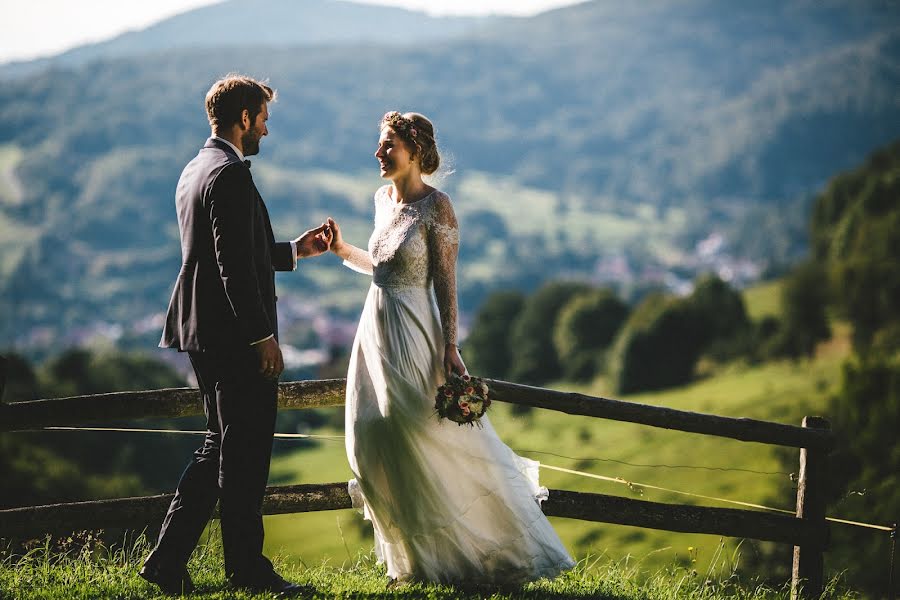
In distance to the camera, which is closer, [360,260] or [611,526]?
[360,260]

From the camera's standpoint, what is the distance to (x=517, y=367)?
110062 millimetres

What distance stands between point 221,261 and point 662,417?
2.64m

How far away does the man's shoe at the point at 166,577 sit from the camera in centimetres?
465

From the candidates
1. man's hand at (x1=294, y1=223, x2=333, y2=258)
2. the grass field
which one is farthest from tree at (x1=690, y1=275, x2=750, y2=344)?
man's hand at (x1=294, y1=223, x2=333, y2=258)

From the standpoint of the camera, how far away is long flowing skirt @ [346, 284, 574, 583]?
16.3ft

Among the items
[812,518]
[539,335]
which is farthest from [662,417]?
[539,335]

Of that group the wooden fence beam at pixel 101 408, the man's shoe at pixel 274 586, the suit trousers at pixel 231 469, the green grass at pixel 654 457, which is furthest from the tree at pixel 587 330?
the suit trousers at pixel 231 469

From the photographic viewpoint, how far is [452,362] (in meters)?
5.07

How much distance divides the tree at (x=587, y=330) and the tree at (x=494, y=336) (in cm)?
675

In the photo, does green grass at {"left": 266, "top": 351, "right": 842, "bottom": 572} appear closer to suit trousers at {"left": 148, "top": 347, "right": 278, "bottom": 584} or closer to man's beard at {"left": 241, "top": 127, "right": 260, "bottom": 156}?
suit trousers at {"left": 148, "top": 347, "right": 278, "bottom": 584}

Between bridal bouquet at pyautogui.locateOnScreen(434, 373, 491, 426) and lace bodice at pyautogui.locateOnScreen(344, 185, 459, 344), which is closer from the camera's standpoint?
bridal bouquet at pyautogui.locateOnScreen(434, 373, 491, 426)

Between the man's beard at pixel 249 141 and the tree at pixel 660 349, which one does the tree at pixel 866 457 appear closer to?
the man's beard at pixel 249 141

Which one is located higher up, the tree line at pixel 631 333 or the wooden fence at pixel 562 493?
the wooden fence at pixel 562 493

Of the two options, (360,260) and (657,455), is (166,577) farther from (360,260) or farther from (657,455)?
(657,455)
